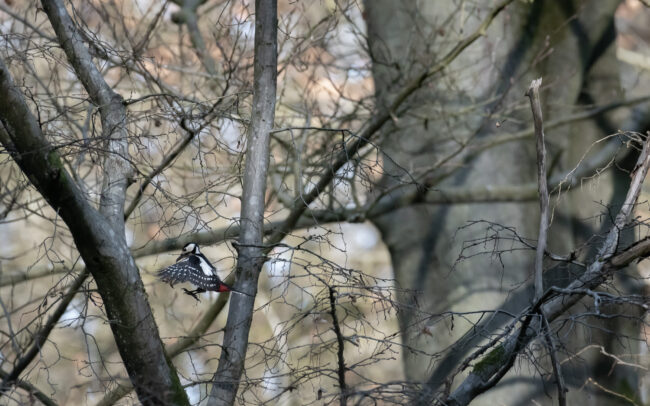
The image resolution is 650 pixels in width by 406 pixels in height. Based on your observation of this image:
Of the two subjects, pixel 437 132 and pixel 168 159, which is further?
pixel 437 132

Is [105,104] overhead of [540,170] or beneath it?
overhead

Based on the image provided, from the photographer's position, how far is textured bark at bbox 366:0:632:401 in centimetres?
658

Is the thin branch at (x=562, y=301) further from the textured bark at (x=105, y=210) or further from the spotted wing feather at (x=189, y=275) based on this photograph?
the textured bark at (x=105, y=210)

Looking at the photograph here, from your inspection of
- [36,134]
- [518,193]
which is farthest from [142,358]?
[518,193]

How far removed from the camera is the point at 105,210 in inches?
162

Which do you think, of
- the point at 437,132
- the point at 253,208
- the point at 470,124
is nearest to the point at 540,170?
the point at 253,208

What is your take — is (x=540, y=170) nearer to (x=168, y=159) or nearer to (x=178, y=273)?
(x=178, y=273)

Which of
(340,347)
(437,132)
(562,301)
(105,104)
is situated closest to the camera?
(340,347)

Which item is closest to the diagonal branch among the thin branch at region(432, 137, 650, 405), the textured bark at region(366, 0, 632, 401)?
the thin branch at region(432, 137, 650, 405)

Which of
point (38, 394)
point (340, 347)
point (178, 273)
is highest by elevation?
point (178, 273)

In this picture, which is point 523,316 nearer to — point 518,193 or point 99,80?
point 99,80

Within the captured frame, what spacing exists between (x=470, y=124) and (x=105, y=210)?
365cm

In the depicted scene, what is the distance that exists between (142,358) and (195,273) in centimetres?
48

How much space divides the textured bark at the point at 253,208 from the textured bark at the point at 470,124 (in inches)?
77.8
